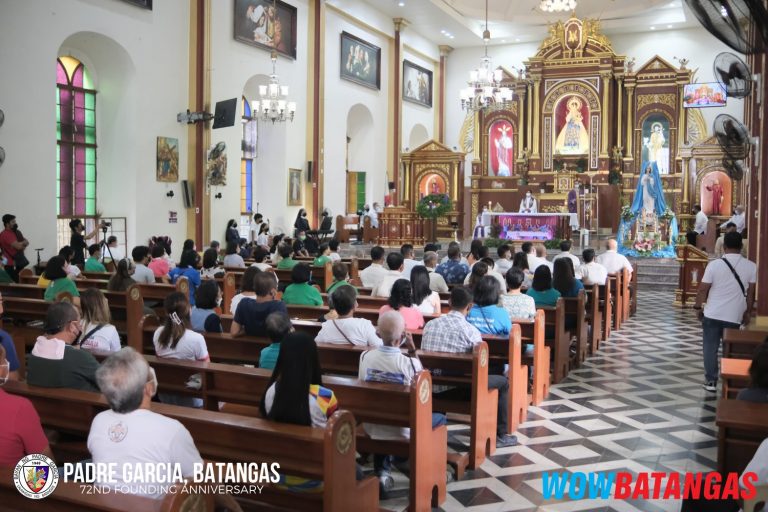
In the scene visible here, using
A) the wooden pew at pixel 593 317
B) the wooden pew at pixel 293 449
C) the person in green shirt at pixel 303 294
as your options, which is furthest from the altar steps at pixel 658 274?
the wooden pew at pixel 293 449

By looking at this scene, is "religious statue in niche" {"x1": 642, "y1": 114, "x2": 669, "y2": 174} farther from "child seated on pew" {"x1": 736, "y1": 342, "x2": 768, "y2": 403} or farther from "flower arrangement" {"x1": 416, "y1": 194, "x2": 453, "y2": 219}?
"child seated on pew" {"x1": 736, "y1": 342, "x2": 768, "y2": 403}

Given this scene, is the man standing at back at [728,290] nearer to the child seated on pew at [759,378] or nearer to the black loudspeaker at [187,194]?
the child seated on pew at [759,378]

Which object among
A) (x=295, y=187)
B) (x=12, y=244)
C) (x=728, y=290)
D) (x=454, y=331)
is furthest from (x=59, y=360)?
(x=295, y=187)

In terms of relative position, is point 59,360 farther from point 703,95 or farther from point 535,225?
point 703,95

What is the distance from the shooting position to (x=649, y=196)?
54.7 ft

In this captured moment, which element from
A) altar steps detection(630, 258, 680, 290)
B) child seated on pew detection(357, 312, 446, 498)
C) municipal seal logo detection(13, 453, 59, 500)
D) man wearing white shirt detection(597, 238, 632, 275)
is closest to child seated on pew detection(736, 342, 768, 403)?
child seated on pew detection(357, 312, 446, 498)

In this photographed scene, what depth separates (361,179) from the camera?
22656 mm

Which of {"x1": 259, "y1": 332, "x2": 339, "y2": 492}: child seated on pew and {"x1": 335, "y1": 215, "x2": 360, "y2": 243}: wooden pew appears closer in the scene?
{"x1": 259, "y1": 332, "x2": 339, "y2": 492}: child seated on pew

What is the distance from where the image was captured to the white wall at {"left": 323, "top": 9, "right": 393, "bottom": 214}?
773 inches

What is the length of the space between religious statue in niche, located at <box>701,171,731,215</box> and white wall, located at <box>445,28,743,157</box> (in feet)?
8.42

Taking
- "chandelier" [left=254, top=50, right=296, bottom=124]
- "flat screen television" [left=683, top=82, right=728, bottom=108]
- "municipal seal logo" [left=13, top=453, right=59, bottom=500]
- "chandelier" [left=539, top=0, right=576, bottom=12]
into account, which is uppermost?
"chandelier" [left=539, top=0, right=576, bottom=12]

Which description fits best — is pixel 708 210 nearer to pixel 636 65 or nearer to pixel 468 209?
pixel 636 65

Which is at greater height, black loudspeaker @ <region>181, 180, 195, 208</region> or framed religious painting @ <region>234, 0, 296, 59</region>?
framed religious painting @ <region>234, 0, 296, 59</region>

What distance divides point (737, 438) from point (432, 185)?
18.1 metres
